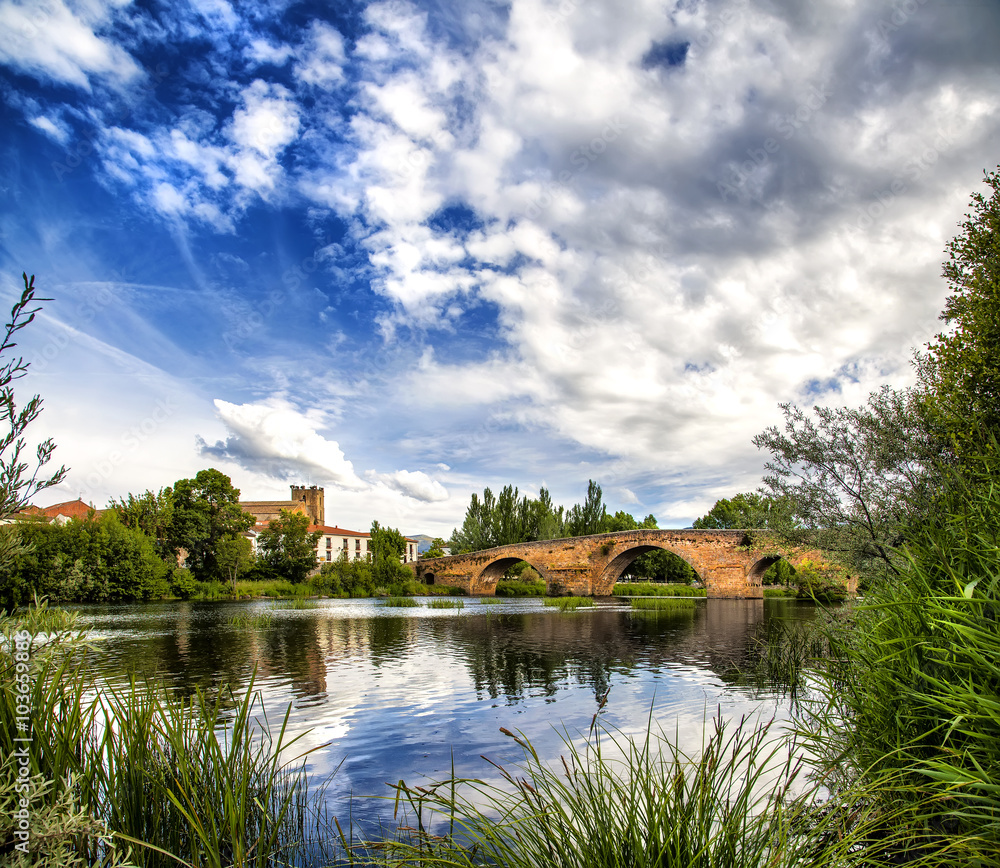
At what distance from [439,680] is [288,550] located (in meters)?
41.0

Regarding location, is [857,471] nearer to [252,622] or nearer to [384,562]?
[252,622]

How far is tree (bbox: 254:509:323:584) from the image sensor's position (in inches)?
1849

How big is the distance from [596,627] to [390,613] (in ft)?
30.9

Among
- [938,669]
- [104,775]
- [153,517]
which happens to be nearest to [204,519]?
[153,517]

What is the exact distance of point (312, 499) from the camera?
288 ft

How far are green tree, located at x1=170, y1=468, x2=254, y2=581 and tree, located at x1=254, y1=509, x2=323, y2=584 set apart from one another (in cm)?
370

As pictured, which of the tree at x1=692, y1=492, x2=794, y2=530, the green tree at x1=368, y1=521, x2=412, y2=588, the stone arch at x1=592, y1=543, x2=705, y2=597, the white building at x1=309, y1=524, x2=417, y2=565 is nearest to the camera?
the tree at x1=692, y1=492, x2=794, y2=530

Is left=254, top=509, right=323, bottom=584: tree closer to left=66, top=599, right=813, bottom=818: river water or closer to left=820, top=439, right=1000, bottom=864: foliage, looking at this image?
left=66, top=599, right=813, bottom=818: river water

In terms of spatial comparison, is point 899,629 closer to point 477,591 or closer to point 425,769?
point 425,769

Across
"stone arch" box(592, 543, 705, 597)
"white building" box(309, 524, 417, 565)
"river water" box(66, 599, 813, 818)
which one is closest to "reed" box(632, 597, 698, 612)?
"river water" box(66, 599, 813, 818)

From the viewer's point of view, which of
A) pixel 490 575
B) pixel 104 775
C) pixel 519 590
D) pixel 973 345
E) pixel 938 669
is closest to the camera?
pixel 104 775

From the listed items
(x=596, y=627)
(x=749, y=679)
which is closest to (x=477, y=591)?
(x=596, y=627)

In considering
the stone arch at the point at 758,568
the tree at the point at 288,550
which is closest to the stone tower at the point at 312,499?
the tree at the point at 288,550

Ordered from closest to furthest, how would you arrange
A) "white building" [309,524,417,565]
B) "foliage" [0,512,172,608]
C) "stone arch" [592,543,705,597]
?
1. "foliage" [0,512,172,608]
2. "stone arch" [592,543,705,597]
3. "white building" [309,524,417,565]
